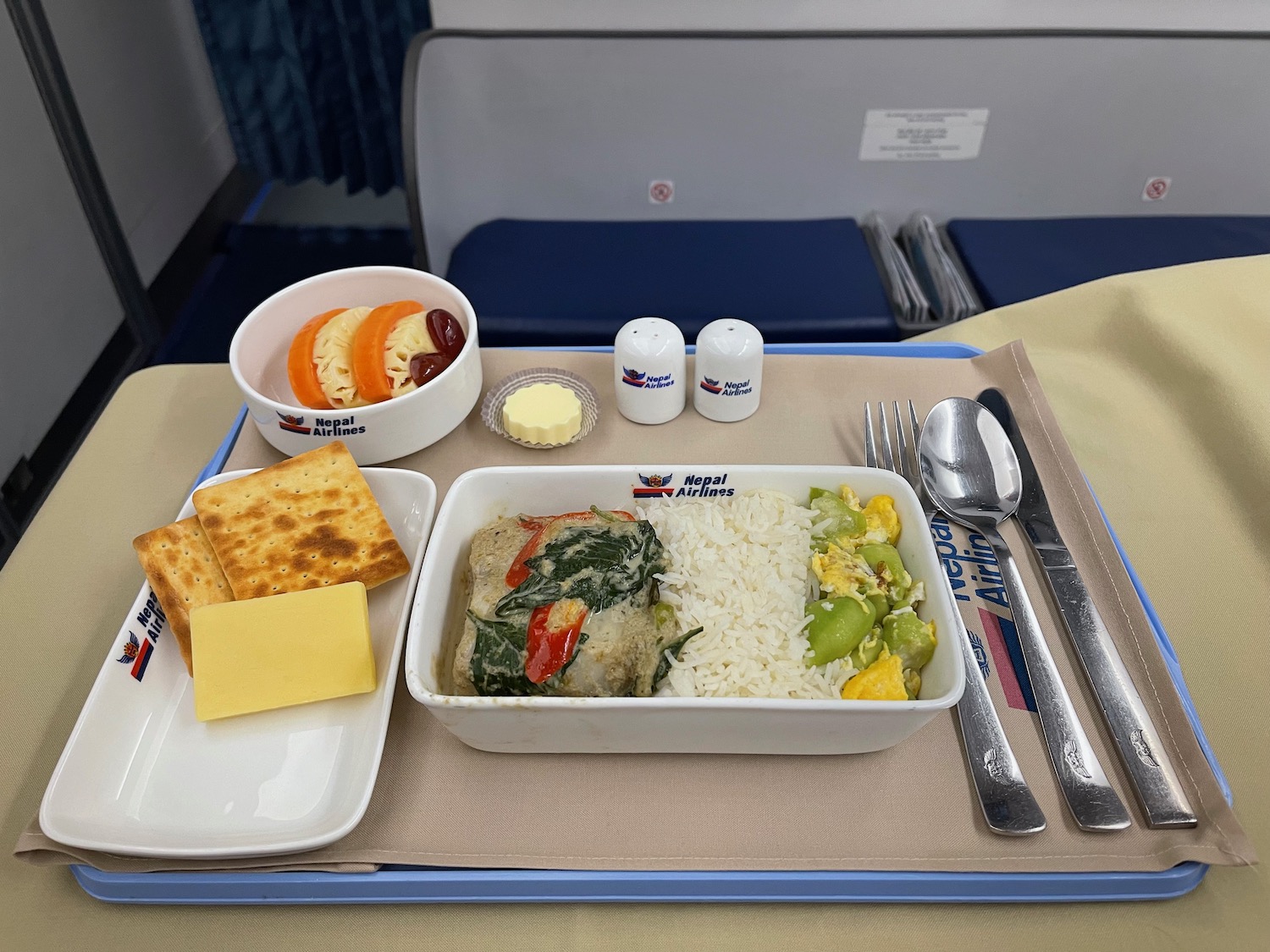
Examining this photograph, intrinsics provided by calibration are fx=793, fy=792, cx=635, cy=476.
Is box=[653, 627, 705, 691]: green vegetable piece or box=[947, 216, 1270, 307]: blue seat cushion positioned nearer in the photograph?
box=[653, 627, 705, 691]: green vegetable piece

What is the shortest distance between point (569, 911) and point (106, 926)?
473 millimetres

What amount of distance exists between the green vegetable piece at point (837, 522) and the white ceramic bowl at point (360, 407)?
1.82 feet

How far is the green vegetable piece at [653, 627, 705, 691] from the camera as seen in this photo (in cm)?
89

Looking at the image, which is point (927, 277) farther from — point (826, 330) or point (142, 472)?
point (142, 472)

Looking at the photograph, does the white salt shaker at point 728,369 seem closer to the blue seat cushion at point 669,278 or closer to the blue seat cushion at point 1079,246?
the blue seat cushion at point 669,278

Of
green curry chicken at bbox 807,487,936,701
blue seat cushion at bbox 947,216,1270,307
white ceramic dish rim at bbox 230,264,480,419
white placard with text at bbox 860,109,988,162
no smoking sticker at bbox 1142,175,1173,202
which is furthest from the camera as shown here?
no smoking sticker at bbox 1142,175,1173,202

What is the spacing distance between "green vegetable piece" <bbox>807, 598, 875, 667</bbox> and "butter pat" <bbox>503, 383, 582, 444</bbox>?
472 millimetres

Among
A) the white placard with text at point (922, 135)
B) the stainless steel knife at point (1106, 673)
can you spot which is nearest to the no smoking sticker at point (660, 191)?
the white placard with text at point (922, 135)

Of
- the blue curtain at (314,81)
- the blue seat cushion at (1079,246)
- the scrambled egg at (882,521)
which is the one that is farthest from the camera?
the blue curtain at (314,81)

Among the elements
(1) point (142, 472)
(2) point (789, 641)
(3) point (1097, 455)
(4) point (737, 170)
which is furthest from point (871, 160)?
(1) point (142, 472)

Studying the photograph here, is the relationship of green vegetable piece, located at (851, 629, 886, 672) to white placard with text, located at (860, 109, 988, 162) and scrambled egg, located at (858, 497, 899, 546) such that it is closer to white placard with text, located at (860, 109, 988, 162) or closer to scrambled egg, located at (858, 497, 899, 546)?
scrambled egg, located at (858, 497, 899, 546)

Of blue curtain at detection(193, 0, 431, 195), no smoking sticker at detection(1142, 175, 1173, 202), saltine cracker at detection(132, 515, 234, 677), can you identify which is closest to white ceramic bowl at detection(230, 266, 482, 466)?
saltine cracker at detection(132, 515, 234, 677)

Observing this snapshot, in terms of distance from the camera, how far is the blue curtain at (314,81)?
2.67 m

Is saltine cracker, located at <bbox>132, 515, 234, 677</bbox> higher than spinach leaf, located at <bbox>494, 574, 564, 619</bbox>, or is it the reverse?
spinach leaf, located at <bbox>494, 574, 564, 619</bbox>
